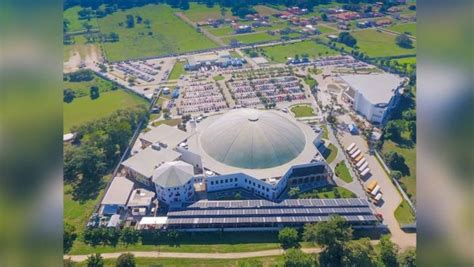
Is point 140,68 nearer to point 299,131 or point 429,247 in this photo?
point 299,131

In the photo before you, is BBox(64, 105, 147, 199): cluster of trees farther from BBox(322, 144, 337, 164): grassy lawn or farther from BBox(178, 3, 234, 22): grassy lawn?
BBox(178, 3, 234, 22): grassy lawn

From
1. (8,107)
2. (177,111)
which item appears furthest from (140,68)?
(8,107)

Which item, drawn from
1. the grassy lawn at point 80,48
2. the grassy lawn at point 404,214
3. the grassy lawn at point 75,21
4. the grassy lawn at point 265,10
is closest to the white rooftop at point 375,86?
the grassy lawn at point 404,214

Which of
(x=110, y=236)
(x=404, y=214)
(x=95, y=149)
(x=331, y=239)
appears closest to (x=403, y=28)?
(x=404, y=214)

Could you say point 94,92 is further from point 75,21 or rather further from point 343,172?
point 75,21

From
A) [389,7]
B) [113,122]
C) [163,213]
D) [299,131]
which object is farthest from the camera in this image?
[389,7]

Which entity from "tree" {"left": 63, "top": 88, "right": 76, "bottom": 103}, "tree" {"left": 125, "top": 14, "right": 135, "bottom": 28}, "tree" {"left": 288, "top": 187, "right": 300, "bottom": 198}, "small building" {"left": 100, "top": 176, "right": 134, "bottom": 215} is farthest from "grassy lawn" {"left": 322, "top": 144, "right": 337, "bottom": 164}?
"tree" {"left": 125, "top": 14, "right": 135, "bottom": 28}
